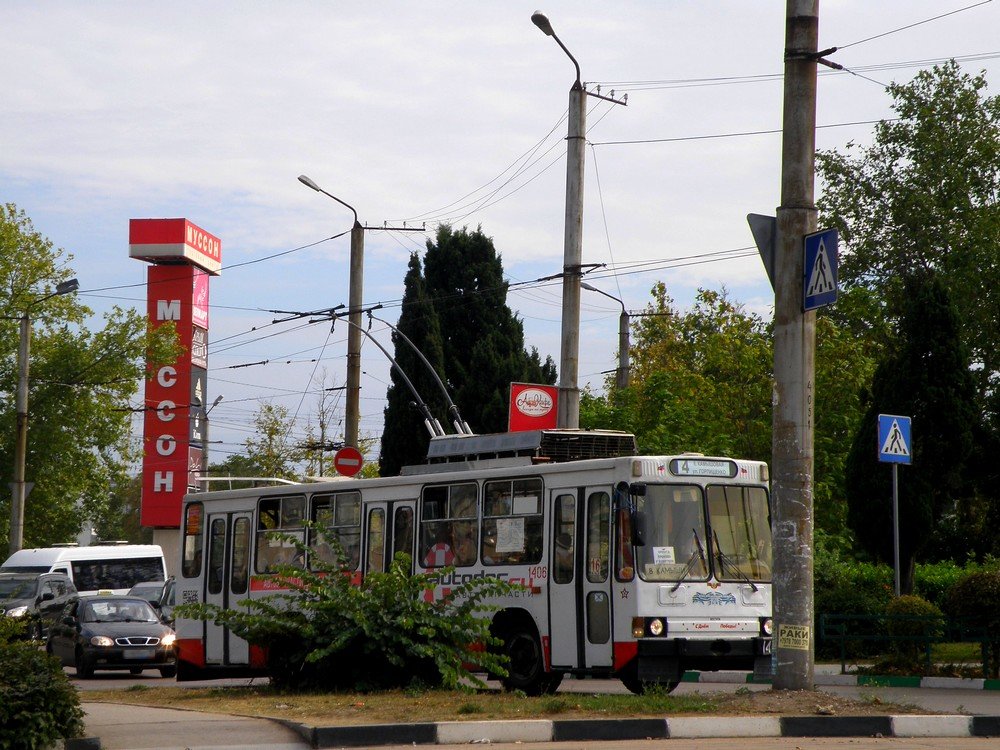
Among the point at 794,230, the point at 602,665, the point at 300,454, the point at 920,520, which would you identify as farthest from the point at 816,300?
the point at 300,454

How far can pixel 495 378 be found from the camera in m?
49.3

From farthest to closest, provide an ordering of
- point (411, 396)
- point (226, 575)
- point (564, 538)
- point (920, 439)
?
point (411, 396) < point (920, 439) < point (226, 575) < point (564, 538)

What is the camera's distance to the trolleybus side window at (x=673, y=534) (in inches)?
594

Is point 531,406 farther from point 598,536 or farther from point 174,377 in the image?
point 174,377

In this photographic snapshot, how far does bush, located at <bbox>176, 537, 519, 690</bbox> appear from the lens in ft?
47.2

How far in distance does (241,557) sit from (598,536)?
686 centimetres

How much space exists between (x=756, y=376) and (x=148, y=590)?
16.0 meters

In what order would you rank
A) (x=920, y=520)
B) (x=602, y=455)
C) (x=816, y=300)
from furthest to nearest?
(x=920, y=520) → (x=602, y=455) → (x=816, y=300)

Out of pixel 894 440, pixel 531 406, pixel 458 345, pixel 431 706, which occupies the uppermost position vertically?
pixel 458 345

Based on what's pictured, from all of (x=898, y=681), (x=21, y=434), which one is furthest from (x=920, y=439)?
(x=21, y=434)

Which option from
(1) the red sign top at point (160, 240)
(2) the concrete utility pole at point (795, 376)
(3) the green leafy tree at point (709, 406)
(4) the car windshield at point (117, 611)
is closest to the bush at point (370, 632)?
(2) the concrete utility pole at point (795, 376)

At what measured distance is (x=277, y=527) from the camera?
65.4 ft

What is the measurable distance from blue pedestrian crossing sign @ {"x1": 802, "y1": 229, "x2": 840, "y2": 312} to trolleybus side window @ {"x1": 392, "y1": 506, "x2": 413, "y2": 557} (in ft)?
22.3

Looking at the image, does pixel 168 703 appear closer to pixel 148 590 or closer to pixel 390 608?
pixel 390 608
